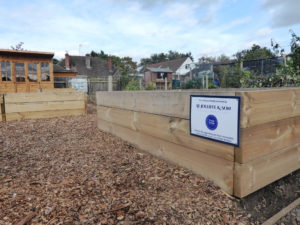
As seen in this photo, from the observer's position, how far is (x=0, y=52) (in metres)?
11.5

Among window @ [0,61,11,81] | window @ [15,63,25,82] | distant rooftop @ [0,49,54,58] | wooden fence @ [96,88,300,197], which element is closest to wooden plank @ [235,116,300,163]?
wooden fence @ [96,88,300,197]

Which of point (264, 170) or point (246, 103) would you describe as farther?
point (264, 170)

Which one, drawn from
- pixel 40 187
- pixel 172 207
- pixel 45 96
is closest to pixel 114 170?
pixel 40 187

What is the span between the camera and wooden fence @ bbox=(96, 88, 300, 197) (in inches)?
64.7

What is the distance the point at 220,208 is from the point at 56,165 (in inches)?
76.2

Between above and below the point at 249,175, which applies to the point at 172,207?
below

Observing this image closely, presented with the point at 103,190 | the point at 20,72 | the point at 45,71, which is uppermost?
the point at 45,71

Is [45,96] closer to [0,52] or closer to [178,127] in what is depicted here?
[178,127]

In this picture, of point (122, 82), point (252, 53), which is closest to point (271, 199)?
point (122, 82)

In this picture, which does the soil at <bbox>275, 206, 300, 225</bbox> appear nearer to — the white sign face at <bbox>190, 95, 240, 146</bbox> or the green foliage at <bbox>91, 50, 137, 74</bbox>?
the white sign face at <bbox>190, 95, 240, 146</bbox>

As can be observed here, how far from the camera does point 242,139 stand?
62.2 inches

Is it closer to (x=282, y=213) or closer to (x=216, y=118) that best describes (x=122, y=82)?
(x=216, y=118)

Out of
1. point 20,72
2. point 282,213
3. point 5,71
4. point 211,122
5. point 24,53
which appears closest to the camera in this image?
point 282,213

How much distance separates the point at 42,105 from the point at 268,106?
5.85 m
